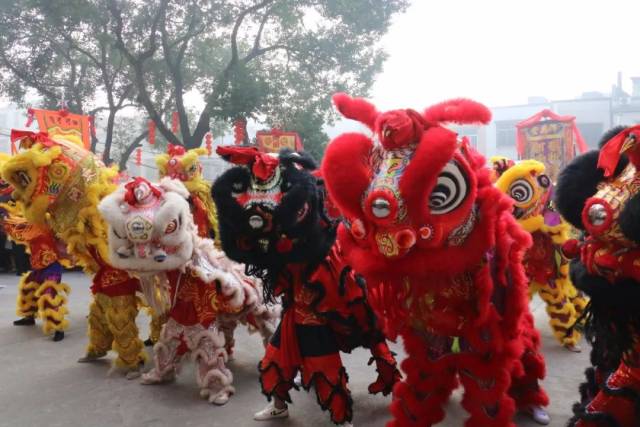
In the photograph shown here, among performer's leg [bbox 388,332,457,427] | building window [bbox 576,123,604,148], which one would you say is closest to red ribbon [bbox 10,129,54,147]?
performer's leg [bbox 388,332,457,427]

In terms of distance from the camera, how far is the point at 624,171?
5.66 feet

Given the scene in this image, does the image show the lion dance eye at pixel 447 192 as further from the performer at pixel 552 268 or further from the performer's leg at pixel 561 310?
the performer's leg at pixel 561 310

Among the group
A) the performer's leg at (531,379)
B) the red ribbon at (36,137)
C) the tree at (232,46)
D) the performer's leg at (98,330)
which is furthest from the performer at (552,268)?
the tree at (232,46)

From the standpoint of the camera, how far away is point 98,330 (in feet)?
11.8

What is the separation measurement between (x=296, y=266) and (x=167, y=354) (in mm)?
1229

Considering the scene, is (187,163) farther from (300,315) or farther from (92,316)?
(300,315)

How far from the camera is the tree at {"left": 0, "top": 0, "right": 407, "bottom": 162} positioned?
9.70 meters

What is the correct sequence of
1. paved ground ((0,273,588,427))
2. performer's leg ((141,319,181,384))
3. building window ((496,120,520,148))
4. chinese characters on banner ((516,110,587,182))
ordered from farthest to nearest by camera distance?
building window ((496,120,520,148))
chinese characters on banner ((516,110,587,182))
performer's leg ((141,319,181,384))
paved ground ((0,273,588,427))

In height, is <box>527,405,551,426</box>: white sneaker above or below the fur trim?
below

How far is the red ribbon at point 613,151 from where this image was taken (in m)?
1.67

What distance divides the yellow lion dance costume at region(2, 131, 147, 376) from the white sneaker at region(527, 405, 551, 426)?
93.2 inches

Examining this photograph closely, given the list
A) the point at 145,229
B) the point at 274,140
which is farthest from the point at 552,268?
the point at 274,140

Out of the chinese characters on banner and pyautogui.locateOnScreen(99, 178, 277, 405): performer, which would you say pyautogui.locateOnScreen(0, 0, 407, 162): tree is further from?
pyautogui.locateOnScreen(99, 178, 277, 405): performer

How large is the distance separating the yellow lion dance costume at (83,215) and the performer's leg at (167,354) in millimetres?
237
